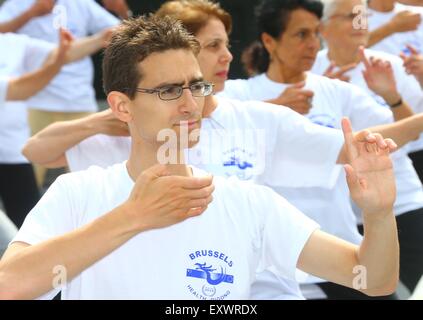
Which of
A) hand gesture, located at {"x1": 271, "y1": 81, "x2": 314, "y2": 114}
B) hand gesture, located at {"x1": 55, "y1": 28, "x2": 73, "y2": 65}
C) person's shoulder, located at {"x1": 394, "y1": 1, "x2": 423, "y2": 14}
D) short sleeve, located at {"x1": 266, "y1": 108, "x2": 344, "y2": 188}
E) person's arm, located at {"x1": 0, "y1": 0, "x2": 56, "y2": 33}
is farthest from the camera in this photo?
person's arm, located at {"x1": 0, "y1": 0, "x2": 56, "y2": 33}

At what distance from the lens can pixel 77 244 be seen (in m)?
2.34

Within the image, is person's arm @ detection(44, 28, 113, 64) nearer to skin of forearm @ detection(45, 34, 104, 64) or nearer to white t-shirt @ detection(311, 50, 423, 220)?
skin of forearm @ detection(45, 34, 104, 64)

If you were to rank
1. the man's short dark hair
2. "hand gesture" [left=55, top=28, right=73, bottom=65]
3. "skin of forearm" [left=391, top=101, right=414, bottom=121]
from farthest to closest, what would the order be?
"hand gesture" [left=55, top=28, right=73, bottom=65] < "skin of forearm" [left=391, top=101, right=414, bottom=121] < the man's short dark hair

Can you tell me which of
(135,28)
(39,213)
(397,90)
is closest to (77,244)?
(39,213)

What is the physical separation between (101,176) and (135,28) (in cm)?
42

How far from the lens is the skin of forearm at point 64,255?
92.1 inches

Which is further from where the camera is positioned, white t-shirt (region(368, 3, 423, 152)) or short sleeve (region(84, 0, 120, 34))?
short sleeve (region(84, 0, 120, 34))

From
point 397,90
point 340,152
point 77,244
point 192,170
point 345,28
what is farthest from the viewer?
point 345,28

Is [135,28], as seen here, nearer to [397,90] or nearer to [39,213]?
[39,213]

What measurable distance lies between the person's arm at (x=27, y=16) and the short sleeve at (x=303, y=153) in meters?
2.64

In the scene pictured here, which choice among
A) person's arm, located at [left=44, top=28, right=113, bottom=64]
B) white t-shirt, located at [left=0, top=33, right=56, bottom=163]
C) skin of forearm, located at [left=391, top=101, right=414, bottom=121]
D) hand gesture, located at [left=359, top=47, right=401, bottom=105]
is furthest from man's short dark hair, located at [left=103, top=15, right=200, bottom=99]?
white t-shirt, located at [left=0, top=33, right=56, bottom=163]

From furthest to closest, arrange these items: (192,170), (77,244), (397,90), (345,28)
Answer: (345,28)
(397,90)
(192,170)
(77,244)

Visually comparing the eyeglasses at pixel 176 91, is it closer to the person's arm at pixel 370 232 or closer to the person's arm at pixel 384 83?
the person's arm at pixel 370 232

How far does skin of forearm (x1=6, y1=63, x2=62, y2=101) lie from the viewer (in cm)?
464
